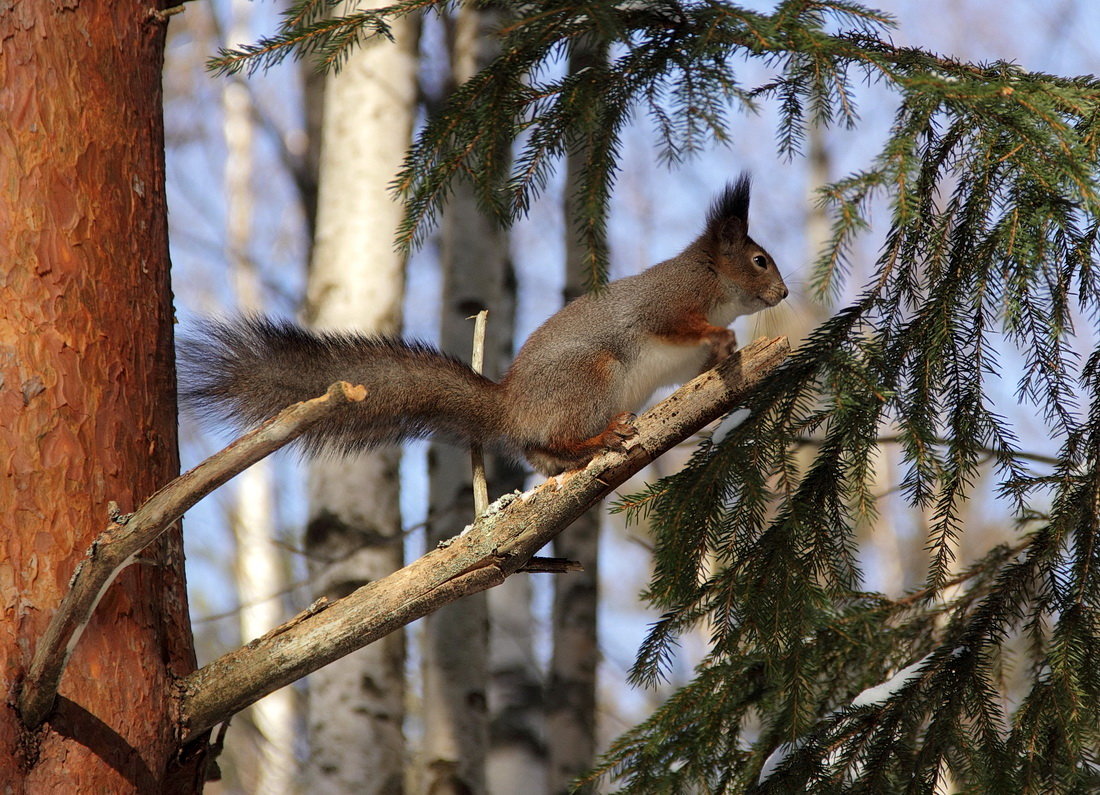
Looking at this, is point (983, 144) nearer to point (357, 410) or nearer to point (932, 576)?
point (932, 576)

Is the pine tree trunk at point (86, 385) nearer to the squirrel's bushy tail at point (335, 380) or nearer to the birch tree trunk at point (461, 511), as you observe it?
the squirrel's bushy tail at point (335, 380)

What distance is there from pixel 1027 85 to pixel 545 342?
112 cm

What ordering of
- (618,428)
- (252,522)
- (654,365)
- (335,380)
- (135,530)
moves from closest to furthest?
1. (135,530)
2. (335,380)
3. (618,428)
4. (654,365)
5. (252,522)

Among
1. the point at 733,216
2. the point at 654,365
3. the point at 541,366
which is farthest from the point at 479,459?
the point at 733,216

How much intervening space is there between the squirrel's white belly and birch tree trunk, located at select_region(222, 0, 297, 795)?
2.94 meters

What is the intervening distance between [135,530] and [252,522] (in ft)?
20.2

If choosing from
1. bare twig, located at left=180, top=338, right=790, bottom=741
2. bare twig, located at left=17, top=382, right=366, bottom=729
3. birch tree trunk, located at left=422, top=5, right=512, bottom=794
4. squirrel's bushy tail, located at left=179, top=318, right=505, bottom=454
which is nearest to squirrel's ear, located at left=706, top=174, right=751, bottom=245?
squirrel's bushy tail, located at left=179, top=318, right=505, bottom=454

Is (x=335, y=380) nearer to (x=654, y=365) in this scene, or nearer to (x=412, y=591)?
(x=412, y=591)

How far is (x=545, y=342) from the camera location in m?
2.36

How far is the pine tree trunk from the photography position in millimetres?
1321

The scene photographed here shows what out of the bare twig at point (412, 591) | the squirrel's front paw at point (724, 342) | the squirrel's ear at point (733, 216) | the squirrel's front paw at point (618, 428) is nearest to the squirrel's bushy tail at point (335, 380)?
the squirrel's front paw at point (618, 428)

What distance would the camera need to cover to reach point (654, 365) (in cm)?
238

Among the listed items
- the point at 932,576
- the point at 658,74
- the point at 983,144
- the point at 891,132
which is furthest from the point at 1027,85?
the point at 932,576

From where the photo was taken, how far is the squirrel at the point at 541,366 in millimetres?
1782
